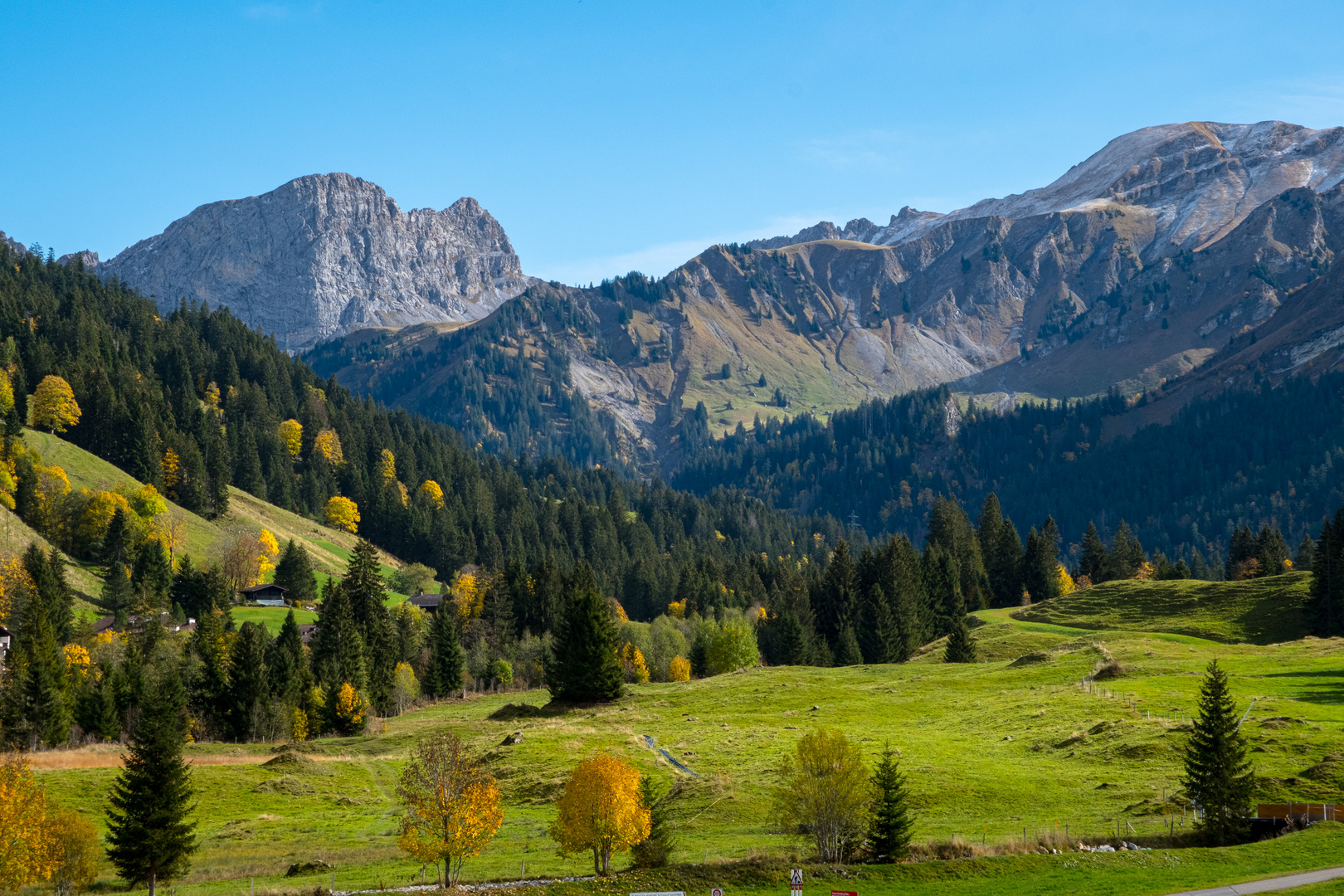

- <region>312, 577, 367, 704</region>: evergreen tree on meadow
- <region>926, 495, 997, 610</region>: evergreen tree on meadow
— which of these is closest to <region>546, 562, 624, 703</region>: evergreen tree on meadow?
<region>312, 577, 367, 704</region>: evergreen tree on meadow

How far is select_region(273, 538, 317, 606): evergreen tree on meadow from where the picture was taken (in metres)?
158

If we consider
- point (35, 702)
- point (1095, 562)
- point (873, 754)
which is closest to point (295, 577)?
point (35, 702)

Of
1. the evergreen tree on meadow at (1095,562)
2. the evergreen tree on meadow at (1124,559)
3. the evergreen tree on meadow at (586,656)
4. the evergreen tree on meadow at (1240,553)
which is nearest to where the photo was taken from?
the evergreen tree on meadow at (586,656)

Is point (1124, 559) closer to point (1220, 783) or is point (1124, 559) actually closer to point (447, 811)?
point (1220, 783)

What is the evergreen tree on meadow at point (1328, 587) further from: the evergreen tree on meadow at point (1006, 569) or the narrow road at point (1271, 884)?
the narrow road at point (1271, 884)

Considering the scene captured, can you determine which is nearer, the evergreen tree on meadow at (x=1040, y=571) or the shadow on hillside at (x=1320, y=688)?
the shadow on hillside at (x=1320, y=688)

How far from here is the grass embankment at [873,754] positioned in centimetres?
5278

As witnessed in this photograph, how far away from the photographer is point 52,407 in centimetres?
17388

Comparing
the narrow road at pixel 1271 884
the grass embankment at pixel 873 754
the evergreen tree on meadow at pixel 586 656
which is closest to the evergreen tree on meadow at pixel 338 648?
the grass embankment at pixel 873 754

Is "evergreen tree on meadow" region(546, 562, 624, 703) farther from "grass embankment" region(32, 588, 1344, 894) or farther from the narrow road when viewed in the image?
the narrow road

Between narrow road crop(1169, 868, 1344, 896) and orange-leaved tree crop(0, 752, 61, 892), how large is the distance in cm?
4585

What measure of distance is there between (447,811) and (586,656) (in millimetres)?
53878

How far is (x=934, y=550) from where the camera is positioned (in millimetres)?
157500

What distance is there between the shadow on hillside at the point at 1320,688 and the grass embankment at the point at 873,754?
272 mm
